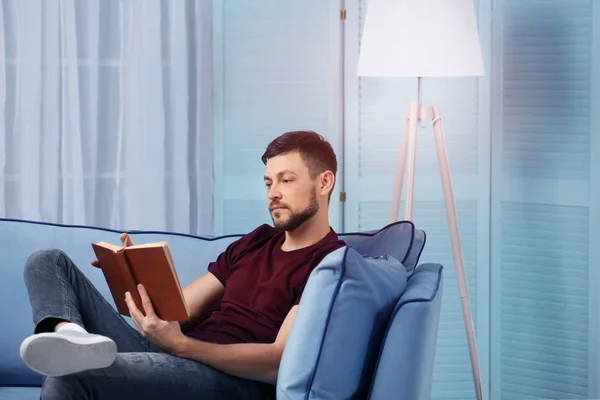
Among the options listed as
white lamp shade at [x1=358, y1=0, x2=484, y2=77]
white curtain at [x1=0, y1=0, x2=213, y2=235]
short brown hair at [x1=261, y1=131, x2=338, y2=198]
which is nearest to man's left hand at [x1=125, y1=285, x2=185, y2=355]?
short brown hair at [x1=261, y1=131, x2=338, y2=198]

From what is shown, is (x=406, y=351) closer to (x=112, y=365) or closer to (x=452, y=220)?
(x=112, y=365)

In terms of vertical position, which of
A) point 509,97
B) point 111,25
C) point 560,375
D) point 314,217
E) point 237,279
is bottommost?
point 560,375

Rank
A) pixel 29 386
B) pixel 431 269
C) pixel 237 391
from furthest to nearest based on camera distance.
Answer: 1. pixel 29 386
2. pixel 431 269
3. pixel 237 391

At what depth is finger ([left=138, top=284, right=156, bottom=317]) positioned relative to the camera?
2.06 metres

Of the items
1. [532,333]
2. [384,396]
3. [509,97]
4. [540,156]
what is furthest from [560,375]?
[384,396]

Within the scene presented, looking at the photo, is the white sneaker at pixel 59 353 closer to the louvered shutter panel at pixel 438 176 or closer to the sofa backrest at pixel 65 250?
the sofa backrest at pixel 65 250

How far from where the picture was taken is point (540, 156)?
11.4 ft

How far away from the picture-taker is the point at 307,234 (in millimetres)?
2361

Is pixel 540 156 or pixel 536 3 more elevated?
pixel 536 3

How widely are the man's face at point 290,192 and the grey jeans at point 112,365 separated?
444mm

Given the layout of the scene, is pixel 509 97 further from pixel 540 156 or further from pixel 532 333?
pixel 532 333

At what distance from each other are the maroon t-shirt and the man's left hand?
0.19 meters

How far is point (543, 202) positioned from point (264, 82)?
113 centimetres

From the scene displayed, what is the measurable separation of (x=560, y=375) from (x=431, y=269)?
1448mm
